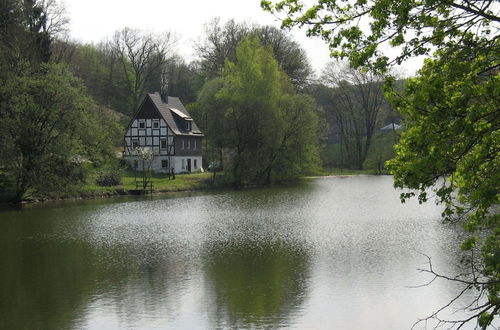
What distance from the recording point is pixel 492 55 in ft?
22.0

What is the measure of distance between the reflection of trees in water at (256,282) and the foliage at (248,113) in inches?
1165

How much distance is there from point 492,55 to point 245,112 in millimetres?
42937

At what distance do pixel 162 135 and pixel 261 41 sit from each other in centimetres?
1537

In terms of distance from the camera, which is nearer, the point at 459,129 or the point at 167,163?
the point at 459,129

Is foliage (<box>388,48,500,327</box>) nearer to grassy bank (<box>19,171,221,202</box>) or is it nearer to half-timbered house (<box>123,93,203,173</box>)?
grassy bank (<box>19,171,221,202</box>)

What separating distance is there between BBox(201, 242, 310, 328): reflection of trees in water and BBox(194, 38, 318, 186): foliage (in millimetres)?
29591

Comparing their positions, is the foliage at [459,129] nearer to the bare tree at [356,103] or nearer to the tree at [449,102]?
the tree at [449,102]

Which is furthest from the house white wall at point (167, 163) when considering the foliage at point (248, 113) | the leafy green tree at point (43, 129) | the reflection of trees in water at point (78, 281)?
the reflection of trees in water at point (78, 281)

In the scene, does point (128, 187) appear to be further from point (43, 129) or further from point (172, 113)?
point (172, 113)

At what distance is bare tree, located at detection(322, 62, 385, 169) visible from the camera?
70375 mm

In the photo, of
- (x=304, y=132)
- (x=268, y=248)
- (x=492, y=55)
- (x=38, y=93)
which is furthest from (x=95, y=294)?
(x=304, y=132)

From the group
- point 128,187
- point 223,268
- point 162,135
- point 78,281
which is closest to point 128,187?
point 128,187

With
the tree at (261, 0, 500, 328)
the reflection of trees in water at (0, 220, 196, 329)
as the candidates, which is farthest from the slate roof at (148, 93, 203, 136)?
the tree at (261, 0, 500, 328)

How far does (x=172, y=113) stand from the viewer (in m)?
59.4
